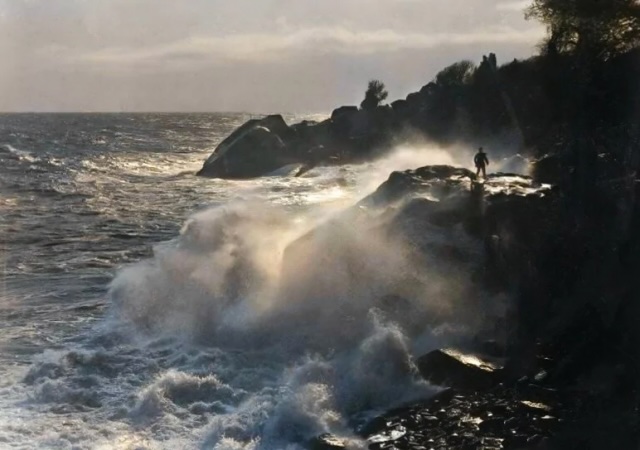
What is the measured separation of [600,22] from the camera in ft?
134

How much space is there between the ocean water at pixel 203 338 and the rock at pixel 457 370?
35cm

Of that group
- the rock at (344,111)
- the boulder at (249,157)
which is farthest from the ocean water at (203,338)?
the rock at (344,111)

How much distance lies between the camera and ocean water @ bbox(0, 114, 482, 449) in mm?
13102

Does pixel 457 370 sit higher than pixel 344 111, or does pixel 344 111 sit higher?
pixel 344 111

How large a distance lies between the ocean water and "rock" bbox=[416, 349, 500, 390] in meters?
0.35

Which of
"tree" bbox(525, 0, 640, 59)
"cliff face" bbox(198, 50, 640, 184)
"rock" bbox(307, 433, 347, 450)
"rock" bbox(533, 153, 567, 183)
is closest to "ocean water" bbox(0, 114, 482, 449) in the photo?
"rock" bbox(307, 433, 347, 450)

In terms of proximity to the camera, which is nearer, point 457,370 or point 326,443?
point 326,443

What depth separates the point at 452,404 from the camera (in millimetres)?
13469

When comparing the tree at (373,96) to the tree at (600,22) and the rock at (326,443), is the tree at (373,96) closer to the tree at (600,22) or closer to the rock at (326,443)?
the tree at (600,22)

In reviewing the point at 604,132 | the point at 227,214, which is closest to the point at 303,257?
the point at 227,214

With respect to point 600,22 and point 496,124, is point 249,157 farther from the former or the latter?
point 600,22

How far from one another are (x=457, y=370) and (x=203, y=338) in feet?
22.1

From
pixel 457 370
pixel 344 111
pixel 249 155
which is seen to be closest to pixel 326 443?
pixel 457 370

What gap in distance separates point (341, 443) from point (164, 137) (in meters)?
110
